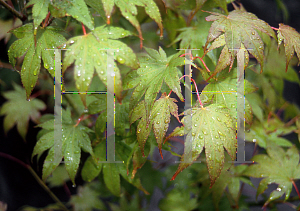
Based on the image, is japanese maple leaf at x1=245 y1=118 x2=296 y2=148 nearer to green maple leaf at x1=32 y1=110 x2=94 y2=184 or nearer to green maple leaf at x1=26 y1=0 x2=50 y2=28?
green maple leaf at x1=32 y1=110 x2=94 y2=184

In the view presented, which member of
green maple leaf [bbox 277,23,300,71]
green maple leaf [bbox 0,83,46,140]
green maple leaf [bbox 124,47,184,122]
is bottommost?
green maple leaf [bbox 0,83,46,140]

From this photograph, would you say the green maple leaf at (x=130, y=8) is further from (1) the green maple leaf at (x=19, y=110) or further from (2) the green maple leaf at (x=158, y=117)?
(1) the green maple leaf at (x=19, y=110)

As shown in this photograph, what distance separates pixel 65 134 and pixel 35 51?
27 cm

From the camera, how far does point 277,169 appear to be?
2.60ft

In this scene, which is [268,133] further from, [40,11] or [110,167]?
[40,11]

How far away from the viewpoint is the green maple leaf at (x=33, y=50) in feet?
1.81

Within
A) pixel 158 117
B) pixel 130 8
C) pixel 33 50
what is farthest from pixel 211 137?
pixel 33 50

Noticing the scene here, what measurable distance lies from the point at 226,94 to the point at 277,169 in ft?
1.32

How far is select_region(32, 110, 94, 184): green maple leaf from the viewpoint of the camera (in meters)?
0.63

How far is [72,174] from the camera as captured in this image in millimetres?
625

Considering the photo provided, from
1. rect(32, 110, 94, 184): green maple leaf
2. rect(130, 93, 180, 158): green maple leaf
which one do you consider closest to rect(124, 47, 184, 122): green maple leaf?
rect(130, 93, 180, 158): green maple leaf

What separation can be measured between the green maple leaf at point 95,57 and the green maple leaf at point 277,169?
0.59 m

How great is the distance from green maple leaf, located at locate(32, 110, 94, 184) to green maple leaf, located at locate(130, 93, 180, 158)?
210 mm

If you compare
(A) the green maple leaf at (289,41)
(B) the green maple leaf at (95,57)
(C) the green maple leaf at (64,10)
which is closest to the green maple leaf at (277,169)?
(A) the green maple leaf at (289,41)
